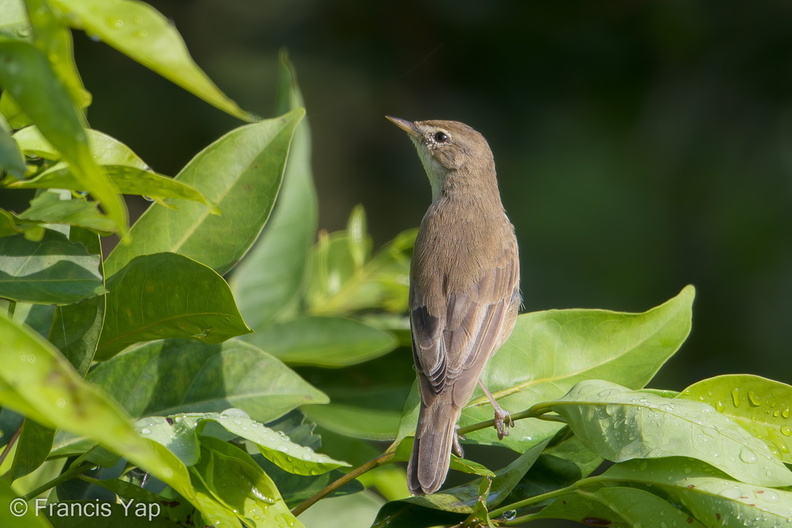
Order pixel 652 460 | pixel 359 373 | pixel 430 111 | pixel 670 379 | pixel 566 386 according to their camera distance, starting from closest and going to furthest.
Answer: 1. pixel 652 460
2. pixel 566 386
3. pixel 359 373
4. pixel 670 379
5. pixel 430 111

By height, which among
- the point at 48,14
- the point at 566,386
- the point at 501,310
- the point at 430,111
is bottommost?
the point at 430,111

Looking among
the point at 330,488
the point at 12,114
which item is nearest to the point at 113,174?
the point at 12,114

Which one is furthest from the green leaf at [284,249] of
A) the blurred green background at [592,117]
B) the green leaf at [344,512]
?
the blurred green background at [592,117]

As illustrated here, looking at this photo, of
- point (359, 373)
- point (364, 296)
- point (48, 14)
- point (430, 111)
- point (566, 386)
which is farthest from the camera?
point (430, 111)

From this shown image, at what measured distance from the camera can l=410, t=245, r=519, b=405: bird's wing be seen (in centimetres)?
254

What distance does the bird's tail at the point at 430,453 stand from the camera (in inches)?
79.4

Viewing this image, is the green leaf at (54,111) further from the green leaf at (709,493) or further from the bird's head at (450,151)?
the bird's head at (450,151)

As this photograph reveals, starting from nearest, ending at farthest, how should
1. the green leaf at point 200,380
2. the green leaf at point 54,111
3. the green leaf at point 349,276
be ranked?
the green leaf at point 54,111, the green leaf at point 200,380, the green leaf at point 349,276

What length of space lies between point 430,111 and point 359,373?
4.62 metres

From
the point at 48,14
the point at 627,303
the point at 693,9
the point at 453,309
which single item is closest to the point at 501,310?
the point at 453,309

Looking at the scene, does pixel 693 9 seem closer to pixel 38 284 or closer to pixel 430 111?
pixel 430 111

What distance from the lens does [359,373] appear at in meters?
2.82

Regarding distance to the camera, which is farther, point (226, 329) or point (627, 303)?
point (627, 303)

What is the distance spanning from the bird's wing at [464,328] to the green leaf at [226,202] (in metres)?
0.71
